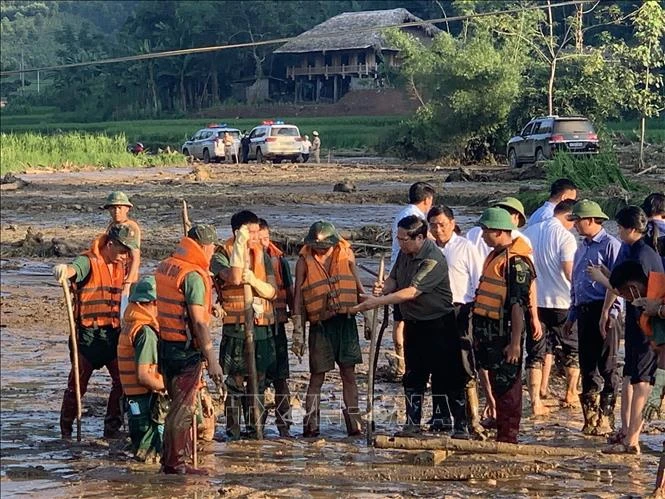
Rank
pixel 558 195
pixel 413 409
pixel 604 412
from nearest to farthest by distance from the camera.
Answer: pixel 413 409 → pixel 604 412 → pixel 558 195

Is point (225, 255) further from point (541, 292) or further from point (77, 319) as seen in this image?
point (541, 292)

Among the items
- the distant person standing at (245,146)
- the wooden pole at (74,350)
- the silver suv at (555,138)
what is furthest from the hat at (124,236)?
the distant person standing at (245,146)

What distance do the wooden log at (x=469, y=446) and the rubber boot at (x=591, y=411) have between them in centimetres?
61

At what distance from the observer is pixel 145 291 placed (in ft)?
26.8

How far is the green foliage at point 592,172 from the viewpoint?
77.6ft

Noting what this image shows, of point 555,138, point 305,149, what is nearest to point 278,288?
point 555,138

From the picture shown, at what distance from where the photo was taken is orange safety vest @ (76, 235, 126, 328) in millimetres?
8984

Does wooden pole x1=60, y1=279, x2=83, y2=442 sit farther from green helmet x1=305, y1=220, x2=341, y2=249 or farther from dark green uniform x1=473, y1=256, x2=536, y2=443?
dark green uniform x1=473, y1=256, x2=536, y2=443

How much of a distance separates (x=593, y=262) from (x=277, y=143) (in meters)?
37.2

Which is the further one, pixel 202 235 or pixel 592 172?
pixel 592 172

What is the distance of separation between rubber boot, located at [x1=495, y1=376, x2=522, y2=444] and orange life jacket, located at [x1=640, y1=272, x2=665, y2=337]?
1.42m

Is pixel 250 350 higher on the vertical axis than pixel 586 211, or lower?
lower

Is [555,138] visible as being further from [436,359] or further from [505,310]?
[505,310]

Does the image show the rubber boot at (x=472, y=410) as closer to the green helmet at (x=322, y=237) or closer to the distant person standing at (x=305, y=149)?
the green helmet at (x=322, y=237)
